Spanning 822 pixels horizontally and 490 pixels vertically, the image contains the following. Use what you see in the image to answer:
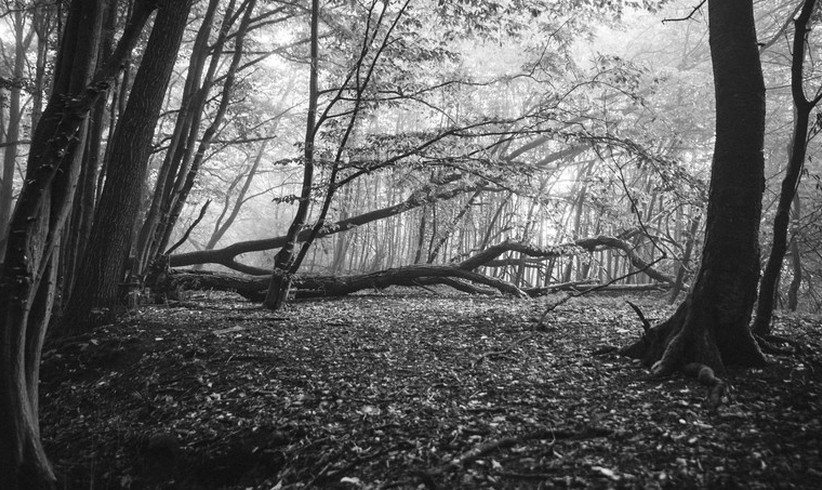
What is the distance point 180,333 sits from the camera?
453 cm

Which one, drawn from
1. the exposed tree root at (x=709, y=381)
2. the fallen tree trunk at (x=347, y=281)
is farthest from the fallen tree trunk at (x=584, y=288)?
the exposed tree root at (x=709, y=381)

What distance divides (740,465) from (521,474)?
0.89 meters

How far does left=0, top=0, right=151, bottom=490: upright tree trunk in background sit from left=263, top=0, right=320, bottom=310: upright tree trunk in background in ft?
7.81

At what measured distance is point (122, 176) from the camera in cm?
461

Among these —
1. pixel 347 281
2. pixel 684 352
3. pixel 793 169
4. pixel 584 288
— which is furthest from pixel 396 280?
pixel 793 169

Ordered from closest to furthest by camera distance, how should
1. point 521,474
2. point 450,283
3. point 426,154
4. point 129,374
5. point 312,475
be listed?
point 521,474 → point 312,475 → point 129,374 → point 426,154 → point 450,283

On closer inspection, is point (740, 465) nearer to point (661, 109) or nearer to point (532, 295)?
point (532, 295)

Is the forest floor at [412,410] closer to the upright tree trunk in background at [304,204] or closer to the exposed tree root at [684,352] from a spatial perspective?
the exposed tree root at [684,352]

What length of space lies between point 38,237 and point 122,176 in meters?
2.42

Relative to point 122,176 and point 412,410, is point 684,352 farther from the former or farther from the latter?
point 122,176

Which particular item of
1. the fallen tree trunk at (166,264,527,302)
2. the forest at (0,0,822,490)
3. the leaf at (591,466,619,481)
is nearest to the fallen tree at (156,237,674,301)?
the fallen tree trunk at (166,264,527,302)

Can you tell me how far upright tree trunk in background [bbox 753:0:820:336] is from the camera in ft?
9.78

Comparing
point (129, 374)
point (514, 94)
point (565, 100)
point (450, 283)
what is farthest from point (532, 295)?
point (514, 94)

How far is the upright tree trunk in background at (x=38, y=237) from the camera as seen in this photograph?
236 centimetres
